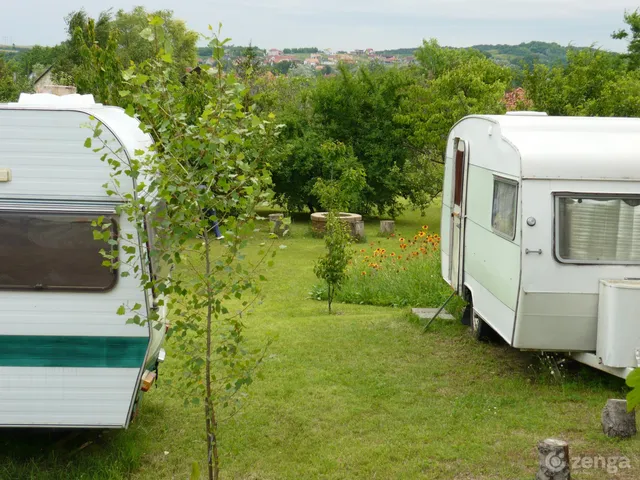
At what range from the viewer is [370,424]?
276 inches

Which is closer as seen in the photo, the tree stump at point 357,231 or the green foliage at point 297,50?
the tree stump at point 357,231

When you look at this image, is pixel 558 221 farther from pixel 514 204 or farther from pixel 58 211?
pixel 58 211

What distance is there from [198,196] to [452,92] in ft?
67.6

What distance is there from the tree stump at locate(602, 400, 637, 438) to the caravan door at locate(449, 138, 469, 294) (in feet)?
11.2

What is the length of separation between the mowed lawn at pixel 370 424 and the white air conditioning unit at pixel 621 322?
597 mm

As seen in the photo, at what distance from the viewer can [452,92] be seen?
79.3 ft

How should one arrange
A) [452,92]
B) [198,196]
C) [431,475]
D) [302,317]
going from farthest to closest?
[452,92] < [302,317] < [431,475] < [198,196]

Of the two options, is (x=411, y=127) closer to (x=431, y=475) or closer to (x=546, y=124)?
(x=546, y=124)

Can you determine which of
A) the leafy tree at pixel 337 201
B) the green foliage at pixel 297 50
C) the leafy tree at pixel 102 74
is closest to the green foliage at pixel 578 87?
the leafy tree at pixel 337 201

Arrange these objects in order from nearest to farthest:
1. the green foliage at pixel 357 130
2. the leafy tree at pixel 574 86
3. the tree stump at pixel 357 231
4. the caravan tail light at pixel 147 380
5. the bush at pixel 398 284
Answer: the caravan tail light at pixel 147 380 < the bush at pixel 398 284 < the leafy tree at pixel 574 86 < the tree stump at pixel 357 231 < the green foliage at pixel 357 130

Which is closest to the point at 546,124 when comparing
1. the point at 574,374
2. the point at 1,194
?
the point at 574,374

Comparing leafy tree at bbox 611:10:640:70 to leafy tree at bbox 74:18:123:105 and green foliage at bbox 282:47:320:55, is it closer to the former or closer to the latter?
leafy tree at bbox 74:18:123:105

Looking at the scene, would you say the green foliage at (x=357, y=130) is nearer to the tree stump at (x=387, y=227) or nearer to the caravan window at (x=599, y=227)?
the tree stump at (x=387, y=227)

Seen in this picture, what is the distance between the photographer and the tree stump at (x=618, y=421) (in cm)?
644
